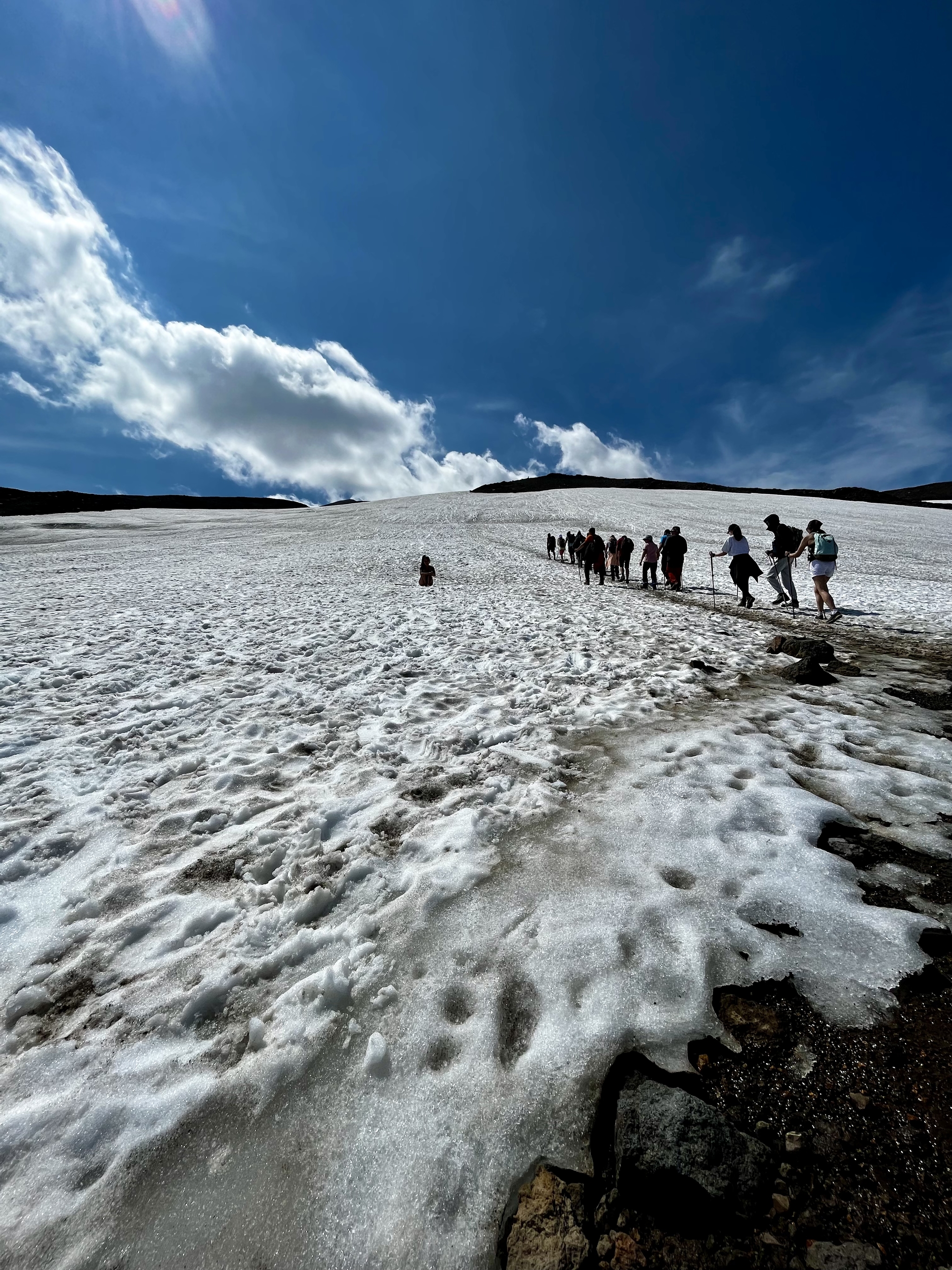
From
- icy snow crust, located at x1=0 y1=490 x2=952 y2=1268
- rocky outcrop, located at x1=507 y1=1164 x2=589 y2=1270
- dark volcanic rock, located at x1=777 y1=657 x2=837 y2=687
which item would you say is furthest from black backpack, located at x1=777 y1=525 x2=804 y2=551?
rocky outcrop, located at x1=507 y1=1164 x2=589 y2=1270

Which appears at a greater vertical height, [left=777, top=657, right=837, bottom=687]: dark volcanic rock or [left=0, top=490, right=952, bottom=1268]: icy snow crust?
[left=777, top=657, right=837, bottom=687]: dark volcanic rock

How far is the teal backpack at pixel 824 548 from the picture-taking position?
1230cm

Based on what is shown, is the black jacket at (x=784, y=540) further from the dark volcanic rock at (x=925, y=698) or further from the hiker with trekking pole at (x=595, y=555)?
the dark volcanic rock at (x=925, y=698)

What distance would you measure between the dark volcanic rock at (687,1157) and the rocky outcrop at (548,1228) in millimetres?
208

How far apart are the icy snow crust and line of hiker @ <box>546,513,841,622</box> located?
6455mm

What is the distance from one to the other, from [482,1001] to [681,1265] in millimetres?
1209

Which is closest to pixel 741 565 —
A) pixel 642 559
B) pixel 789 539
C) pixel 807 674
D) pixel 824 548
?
pixel 789 539

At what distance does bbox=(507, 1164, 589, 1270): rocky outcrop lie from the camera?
6.12ft

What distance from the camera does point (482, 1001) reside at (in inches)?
109

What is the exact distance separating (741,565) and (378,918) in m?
14.9

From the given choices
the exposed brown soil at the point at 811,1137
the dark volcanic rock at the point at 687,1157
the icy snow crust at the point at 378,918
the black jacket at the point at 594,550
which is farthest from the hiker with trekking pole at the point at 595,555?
the dark volcanic rock at the point at 687,1157

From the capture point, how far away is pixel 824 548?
40.3 ft

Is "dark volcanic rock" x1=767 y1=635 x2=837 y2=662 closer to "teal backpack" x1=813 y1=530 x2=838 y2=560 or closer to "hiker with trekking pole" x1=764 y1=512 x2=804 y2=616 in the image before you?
"teal backpack" x1=813 y1=530 x2=838 y2=560

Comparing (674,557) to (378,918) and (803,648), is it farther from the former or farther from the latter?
(378,918)
